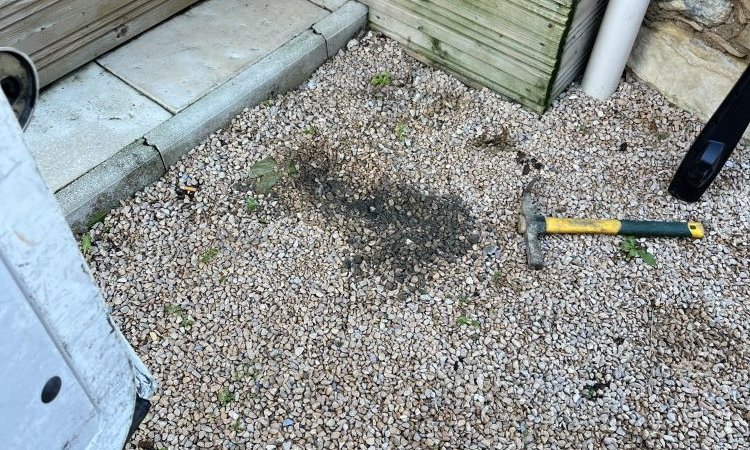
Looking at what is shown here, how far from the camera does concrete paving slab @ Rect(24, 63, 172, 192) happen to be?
10.2 ft

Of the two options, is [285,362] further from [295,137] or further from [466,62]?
[466,62]

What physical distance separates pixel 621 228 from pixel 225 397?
195 cm

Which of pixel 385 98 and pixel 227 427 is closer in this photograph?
Result: pixel 227 427

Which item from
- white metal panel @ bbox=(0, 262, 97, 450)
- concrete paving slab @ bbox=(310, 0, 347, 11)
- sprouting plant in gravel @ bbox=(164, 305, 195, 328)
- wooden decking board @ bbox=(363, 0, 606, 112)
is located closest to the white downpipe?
wooden decking board @ bbox=(363, 0, 606, 112)

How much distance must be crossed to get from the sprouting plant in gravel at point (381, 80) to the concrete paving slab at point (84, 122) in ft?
3.88

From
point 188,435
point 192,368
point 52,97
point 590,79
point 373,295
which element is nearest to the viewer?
point 188,435

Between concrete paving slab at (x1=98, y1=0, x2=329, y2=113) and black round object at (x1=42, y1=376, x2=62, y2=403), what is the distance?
2.24m

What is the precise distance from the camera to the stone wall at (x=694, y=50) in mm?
3303

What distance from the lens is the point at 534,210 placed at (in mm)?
3182

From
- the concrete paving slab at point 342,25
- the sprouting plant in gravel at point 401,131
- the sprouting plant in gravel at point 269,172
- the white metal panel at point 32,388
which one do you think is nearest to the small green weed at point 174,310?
the sprouting plant in gravel at point 269,172

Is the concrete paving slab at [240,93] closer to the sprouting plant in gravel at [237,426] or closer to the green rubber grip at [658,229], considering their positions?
the sprouting plant in gravel at [237,426]

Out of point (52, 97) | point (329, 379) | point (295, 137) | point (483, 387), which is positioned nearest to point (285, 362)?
point (329, 379)

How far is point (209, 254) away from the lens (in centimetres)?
304

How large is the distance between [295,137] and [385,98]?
600 mm
